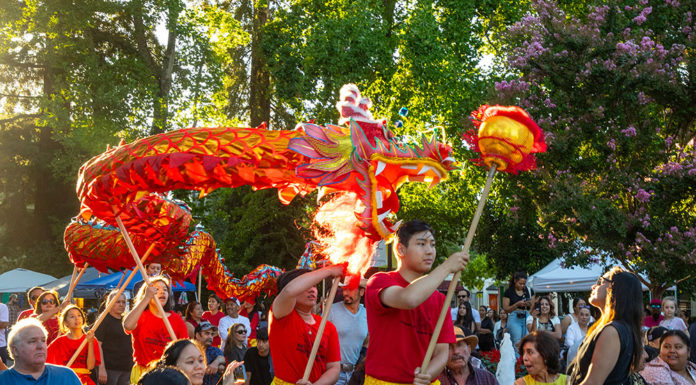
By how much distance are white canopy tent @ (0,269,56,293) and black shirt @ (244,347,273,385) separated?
16.1 metres

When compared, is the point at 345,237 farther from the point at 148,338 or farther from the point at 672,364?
the point at 672,364

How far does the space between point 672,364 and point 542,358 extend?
4.73ft

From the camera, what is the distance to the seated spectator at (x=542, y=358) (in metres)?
5.55

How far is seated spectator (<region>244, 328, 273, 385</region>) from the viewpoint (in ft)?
26.1

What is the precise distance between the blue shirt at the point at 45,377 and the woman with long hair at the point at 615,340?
3.01 meters

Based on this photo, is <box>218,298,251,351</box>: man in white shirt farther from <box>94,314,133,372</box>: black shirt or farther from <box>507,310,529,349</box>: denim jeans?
<box>507,310,529,349</box>: denim jeans

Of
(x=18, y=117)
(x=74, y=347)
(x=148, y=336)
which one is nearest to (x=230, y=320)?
(x=74, y=347)

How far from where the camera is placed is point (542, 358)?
5.55 m

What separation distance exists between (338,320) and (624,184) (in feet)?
31.2

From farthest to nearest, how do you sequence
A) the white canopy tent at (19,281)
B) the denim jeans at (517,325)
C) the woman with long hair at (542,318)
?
the white canopy tent at (19,281), the denim jeans at (517,325), the woman with long hair at (542,318)

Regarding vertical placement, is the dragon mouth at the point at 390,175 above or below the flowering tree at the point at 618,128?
below

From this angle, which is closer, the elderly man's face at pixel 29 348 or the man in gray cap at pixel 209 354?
the elderly man's face at pixel 29 348

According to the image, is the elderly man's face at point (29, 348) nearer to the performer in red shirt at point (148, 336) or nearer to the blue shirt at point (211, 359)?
the performer in red shirt at point (148, 336)

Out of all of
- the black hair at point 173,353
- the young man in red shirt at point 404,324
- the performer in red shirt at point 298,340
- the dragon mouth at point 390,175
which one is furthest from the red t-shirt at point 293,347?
the black hair at point 173,353
